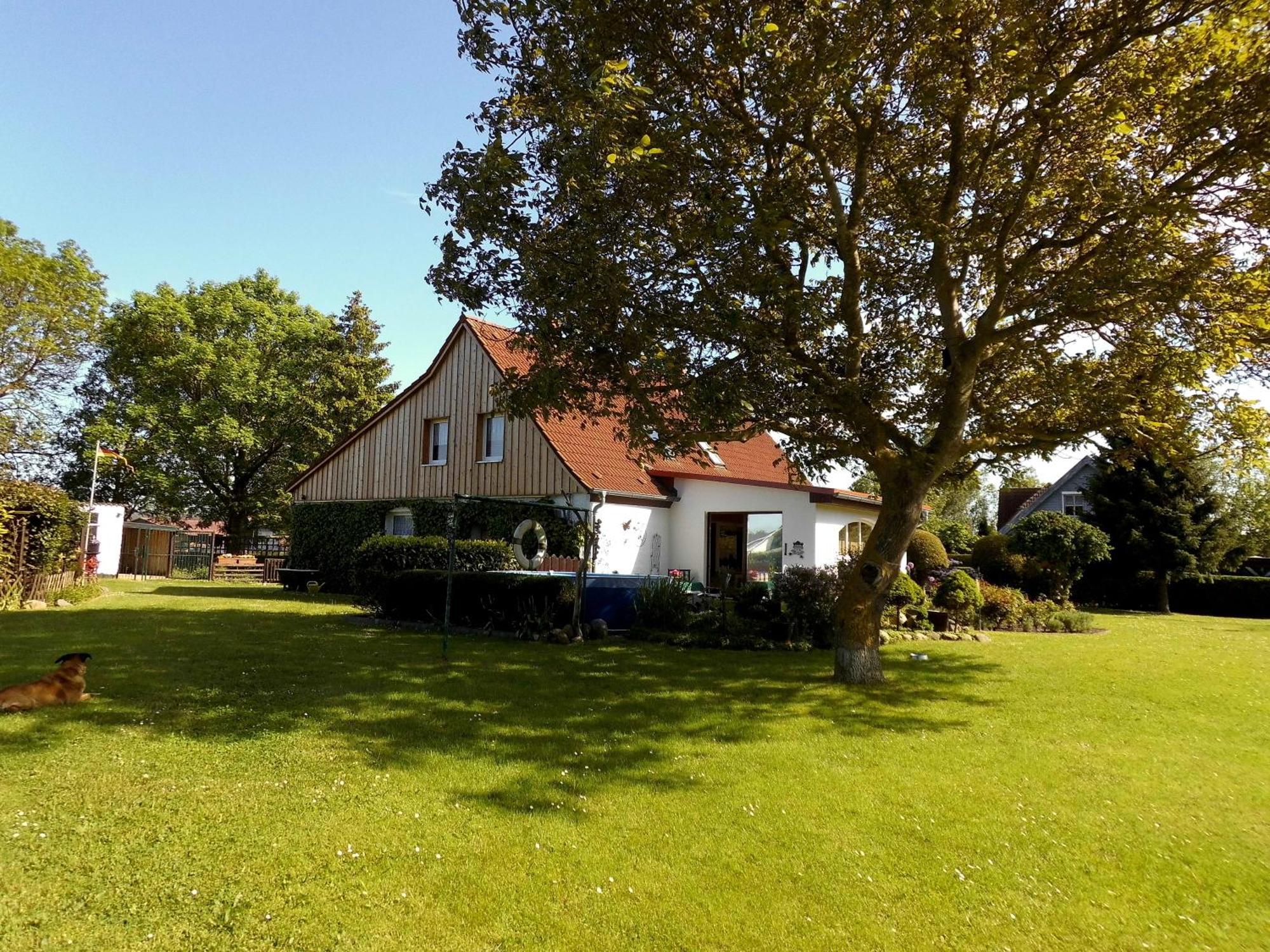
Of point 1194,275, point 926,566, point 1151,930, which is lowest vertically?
point 1151,930

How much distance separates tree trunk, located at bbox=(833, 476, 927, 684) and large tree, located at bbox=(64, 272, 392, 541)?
3675 centimetres

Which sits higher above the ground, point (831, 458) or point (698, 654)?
point (831, 458)

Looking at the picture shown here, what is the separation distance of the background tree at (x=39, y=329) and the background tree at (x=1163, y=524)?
39.8 metres

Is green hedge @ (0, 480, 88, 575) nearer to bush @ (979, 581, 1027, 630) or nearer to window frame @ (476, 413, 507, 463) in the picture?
window frame @ (476, 413, 507, 463)

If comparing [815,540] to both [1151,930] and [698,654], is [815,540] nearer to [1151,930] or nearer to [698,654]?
[698,654]

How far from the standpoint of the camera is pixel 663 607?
47.8 ft

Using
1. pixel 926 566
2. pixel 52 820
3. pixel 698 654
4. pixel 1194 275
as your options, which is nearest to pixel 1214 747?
pixel 1194 275

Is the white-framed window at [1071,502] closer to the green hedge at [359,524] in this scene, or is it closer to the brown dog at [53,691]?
the green hedge at [359,524]

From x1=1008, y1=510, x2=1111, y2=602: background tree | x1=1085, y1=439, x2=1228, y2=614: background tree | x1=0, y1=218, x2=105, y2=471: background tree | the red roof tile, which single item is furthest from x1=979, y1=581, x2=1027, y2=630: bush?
x1=0, y1=218, x2=105, y2=471: background tree

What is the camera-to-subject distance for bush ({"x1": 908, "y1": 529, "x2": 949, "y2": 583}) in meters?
22.4

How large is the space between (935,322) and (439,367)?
54.6ft

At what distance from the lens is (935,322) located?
12.5m

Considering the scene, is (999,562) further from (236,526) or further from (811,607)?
(236,526)

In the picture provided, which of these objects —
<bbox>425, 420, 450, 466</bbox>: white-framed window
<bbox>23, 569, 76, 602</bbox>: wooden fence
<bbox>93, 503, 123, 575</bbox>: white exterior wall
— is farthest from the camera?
<bbox>93, 503, 123, 575</bbox>: white exterior wall
